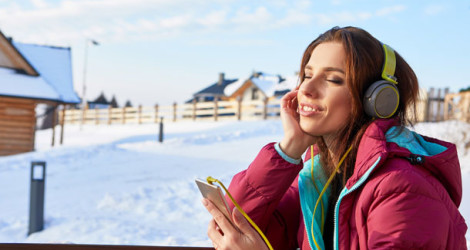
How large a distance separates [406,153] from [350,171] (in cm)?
31

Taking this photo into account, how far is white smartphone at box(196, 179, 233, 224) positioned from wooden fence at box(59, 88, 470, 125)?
1673cm

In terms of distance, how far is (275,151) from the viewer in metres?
1.67

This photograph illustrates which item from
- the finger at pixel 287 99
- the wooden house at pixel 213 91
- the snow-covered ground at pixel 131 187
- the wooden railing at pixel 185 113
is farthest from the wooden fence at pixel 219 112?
the finger at pixel 287 99

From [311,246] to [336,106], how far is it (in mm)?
454

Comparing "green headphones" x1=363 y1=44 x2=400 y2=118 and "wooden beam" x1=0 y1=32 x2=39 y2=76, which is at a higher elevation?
"wooden beam" x1=0 y1=32 x2=39 y2=76

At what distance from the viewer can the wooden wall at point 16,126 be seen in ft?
56.2

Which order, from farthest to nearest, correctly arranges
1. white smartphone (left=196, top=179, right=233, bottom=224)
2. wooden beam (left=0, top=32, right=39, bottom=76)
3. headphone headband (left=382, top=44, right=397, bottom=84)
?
wooden beam (left=0, top=32, right=39, bottom=76) < headphone headband (left=382, top=44, right=397, bottom=84) < white smartphone (left=196, top=179, right=233, bottom=224)

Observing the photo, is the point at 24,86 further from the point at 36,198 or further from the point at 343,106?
the point at 343,106

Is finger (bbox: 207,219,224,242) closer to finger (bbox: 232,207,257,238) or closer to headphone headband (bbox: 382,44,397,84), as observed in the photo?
finger (bbox: 232,207,257,238)

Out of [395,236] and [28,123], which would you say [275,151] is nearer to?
[395,236]

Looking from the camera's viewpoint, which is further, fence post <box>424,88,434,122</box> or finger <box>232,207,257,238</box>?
fence post <box>424,88,434,122</box>

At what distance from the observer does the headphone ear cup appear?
148 centimetres

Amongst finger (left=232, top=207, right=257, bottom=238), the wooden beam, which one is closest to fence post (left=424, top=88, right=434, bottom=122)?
the wooden beam

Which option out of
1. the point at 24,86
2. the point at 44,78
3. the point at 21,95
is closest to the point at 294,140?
the point at 21,95
